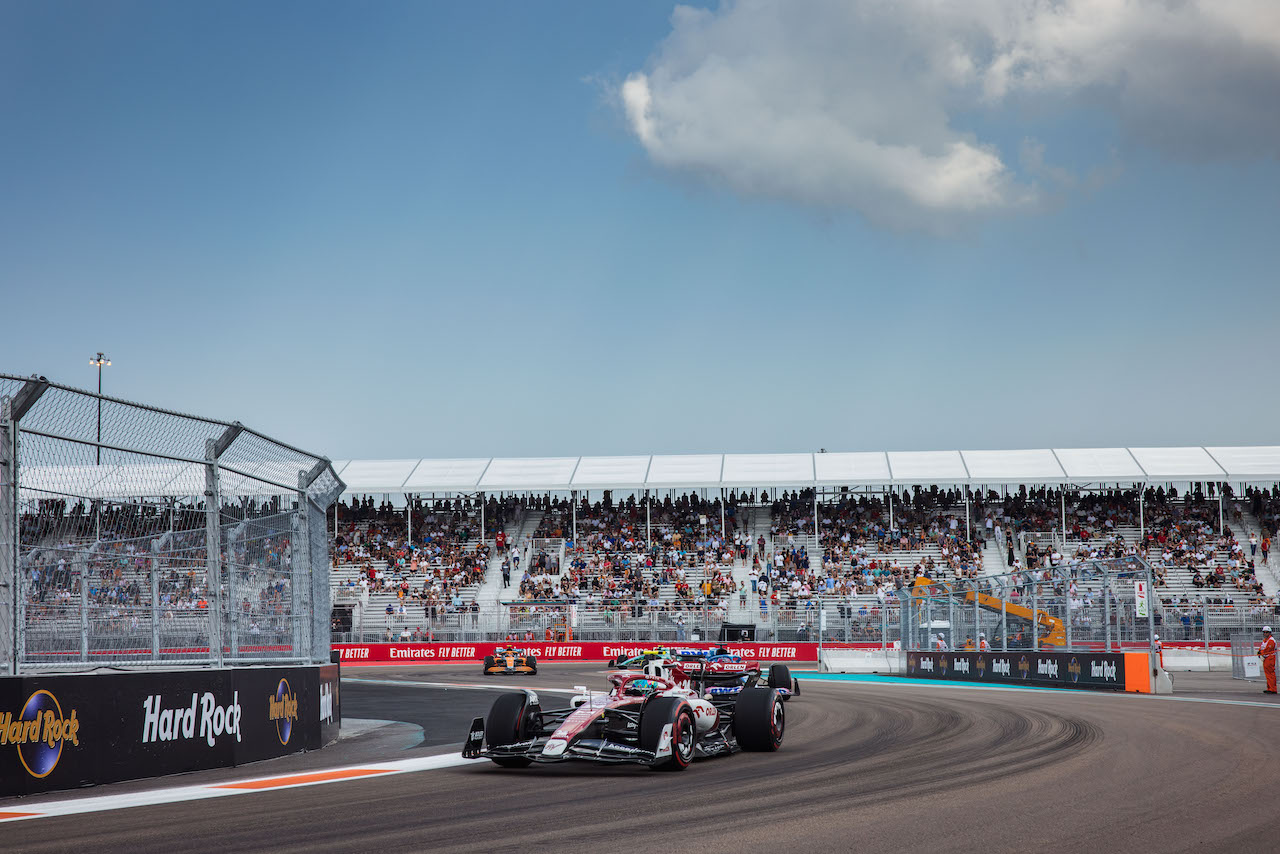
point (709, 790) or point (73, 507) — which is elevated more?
point (73, 507)

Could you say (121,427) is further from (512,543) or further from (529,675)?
(512,543)

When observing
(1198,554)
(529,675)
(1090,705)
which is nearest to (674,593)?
(529,675)

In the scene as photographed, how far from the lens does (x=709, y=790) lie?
9.49 meters

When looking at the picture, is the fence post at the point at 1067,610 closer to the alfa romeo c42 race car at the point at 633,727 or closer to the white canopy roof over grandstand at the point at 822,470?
the alfa romeo c42 race car at the point at 633,727

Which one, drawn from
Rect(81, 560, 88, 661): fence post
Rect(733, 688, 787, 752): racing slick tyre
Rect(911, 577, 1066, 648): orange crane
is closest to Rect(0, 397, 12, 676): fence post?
Rect(81, 560, 88, 661): fence post

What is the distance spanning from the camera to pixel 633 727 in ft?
37.8

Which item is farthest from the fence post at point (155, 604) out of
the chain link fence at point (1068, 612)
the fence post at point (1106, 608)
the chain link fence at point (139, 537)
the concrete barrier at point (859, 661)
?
the concrete barrier at point (859, 661)

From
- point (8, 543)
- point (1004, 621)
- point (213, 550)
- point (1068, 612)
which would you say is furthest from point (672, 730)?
point (1004, 621)

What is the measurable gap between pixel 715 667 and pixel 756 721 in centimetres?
994

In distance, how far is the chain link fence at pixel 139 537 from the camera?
9.10 metres

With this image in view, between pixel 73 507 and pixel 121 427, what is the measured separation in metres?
0.93

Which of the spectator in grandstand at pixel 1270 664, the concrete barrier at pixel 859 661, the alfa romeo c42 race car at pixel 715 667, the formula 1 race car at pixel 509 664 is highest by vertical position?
the alfa romeo c42 race car at pixel 715 667

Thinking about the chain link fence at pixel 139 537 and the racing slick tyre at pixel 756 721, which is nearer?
the chain link fence at pixel 139 537

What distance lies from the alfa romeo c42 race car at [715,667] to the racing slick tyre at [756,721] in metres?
0.97
